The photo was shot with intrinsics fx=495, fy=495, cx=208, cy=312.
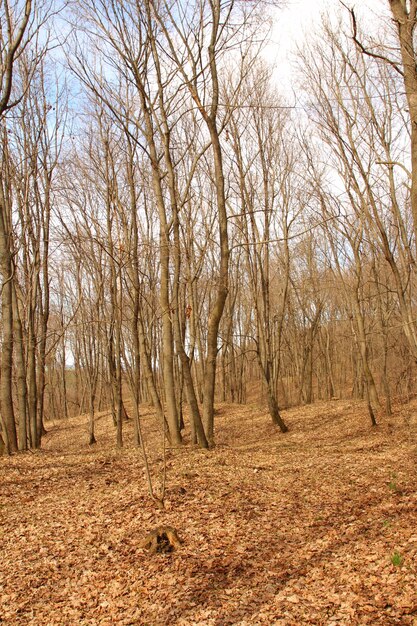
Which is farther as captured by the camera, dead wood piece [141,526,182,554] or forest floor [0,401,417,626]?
dead wood piece [141,526,182,554]

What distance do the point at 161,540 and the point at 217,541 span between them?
0.53 metres

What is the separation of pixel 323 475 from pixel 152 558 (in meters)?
3.25

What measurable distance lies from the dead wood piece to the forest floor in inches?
3.0

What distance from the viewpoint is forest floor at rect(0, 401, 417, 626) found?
356cm

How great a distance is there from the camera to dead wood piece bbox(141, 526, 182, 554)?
4.56 m

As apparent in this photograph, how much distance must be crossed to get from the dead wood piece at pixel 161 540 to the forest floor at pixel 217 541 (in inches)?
3.0

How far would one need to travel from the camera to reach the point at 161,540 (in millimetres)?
4676

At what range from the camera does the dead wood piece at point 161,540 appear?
4562mm

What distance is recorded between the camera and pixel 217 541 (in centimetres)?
470

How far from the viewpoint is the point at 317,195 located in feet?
46.0

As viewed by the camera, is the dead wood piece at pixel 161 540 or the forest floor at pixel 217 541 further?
the dead wood piece at pixel 161 540

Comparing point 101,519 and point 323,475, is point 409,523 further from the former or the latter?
point 101,519

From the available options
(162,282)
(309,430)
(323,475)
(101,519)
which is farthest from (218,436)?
(101,519)

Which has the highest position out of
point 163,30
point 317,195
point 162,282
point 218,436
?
point 163,30
